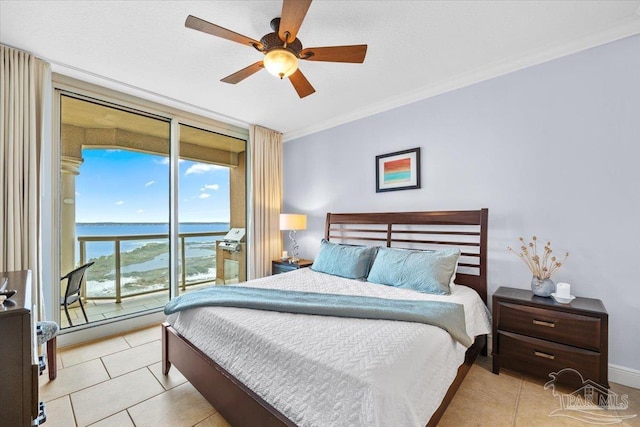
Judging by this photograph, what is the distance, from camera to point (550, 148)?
243 centimetres

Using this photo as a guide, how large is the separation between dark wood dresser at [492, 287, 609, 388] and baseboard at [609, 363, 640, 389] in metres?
0.42

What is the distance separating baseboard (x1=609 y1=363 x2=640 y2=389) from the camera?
210 centimetres

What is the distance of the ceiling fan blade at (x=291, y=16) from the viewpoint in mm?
1544

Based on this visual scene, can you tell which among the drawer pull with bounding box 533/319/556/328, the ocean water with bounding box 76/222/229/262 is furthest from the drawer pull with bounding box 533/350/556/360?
the ocean water with bounding box 76/222/229/262

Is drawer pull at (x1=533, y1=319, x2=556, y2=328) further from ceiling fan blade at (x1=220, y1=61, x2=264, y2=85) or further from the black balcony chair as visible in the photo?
the black balcony chair

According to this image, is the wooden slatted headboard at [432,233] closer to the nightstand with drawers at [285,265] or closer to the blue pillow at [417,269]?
the blue pillow at [417,269]

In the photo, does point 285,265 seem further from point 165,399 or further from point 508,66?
point 508,66

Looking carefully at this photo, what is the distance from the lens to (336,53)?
1995 mm

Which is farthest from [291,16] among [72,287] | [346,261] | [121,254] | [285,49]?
[121,254]

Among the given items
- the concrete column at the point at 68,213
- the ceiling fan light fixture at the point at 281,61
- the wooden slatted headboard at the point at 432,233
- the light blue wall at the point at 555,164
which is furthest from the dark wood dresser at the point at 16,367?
the light blue wall at the point at 555,164

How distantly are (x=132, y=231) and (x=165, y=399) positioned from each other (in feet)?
7.63

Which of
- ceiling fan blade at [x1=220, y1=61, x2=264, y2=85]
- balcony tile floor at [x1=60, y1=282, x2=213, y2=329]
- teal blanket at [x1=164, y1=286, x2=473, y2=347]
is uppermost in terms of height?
ceiling fan blade at [x1=220, y1=61, x2=264, y2=85]

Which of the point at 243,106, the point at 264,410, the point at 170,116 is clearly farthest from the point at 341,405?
the point at 170,116

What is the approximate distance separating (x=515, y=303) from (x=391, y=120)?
7.65ft
